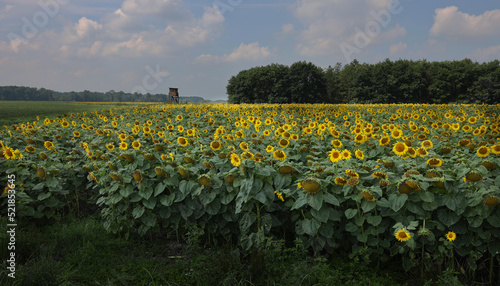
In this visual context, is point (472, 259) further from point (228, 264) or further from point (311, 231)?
point (228, 264)

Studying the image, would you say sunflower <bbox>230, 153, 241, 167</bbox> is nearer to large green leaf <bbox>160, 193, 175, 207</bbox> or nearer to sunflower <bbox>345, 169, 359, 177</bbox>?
large green leaf <bbox>160, 193, 175, 207</bbox>

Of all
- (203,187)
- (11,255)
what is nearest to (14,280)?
(11,255)

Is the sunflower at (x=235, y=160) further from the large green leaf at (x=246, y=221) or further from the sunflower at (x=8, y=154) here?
the sunflower at (x=8, y=154)

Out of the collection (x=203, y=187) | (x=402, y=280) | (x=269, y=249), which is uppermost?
(x=203, y=187)

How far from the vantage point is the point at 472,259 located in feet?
9.95

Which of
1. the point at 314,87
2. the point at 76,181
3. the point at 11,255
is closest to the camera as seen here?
the point at 11,255

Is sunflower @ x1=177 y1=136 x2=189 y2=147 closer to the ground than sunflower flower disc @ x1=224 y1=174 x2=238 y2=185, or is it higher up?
higher up

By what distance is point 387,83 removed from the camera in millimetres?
50469

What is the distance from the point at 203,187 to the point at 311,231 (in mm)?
1261

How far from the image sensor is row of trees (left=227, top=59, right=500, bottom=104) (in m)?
49.2

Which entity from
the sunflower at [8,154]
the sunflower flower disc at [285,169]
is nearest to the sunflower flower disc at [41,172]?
the sunflower at [8,154]

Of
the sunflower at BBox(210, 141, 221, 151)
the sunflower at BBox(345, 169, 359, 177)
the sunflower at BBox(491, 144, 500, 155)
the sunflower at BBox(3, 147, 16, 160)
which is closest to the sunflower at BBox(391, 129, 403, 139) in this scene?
the sunflower at BBox(491, 144, 500, 155)

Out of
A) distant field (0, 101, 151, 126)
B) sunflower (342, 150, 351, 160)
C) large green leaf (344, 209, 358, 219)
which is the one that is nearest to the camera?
large green leaf (344, 209, 358, 219)

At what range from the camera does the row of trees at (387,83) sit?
49219 millimetres
